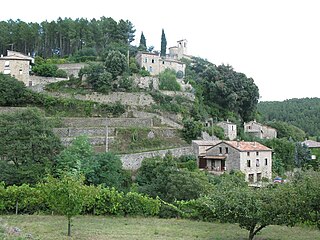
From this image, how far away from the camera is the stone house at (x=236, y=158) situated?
42469mm

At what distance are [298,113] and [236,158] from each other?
193 feet

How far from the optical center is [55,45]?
72.5 metres

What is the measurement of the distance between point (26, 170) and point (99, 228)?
43.0ft

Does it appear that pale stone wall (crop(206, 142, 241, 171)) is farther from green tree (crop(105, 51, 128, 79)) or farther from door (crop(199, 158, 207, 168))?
green tree (crop(105, 51, 128, 79))

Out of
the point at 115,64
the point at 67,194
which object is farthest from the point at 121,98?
the point at 67,194

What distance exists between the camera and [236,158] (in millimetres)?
42344

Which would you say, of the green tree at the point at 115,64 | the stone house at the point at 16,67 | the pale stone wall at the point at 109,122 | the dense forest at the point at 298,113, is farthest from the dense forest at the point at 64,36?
the dense forest at the point at 298,113

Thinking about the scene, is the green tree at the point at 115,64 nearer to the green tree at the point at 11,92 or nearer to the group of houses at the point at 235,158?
the green tree at the point at 11,92

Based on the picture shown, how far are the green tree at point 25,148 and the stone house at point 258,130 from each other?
37.5 metres

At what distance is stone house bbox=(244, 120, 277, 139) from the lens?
62338 mm

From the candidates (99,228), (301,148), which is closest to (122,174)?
(99,228)

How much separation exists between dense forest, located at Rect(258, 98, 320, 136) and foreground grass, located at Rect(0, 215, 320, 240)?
202 ft

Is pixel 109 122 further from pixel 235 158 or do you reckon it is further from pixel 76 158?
pixel 235 158

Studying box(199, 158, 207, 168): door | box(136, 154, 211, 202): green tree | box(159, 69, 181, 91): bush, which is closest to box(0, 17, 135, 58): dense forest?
box(159, 69, 181, 91): bush
